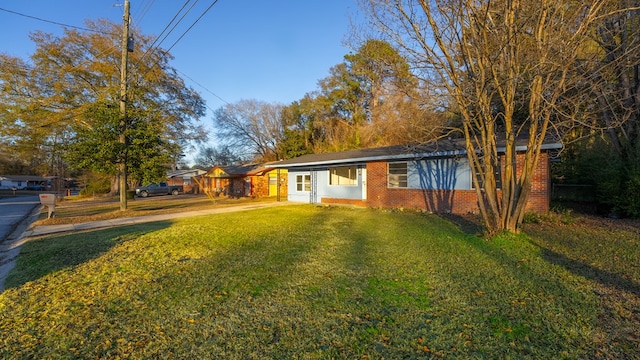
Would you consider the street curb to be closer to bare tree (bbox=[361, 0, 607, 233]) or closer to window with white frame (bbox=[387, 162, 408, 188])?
bare tree (bbox=[361, 0, 607, 233])

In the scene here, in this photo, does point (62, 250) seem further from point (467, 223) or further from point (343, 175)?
point (343, 175)

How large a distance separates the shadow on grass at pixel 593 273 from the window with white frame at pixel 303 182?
598 inches

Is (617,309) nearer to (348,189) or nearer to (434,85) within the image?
(434,85)

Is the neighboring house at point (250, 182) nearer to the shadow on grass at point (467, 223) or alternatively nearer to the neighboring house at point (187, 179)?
the neighboring house at point (187, 179)

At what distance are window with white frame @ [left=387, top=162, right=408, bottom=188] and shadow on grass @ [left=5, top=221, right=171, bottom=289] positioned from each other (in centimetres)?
985

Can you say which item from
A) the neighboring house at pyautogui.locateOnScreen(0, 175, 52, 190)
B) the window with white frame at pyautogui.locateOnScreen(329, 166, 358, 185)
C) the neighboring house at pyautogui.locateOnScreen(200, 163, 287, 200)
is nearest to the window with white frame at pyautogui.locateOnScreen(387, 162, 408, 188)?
the window with white frame at pyautogui.locateOnScreen(329, 166, 358, 185)

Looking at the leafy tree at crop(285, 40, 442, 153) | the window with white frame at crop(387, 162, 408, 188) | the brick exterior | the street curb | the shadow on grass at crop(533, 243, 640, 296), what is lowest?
the street curb

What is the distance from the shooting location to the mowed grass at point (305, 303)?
309 cm

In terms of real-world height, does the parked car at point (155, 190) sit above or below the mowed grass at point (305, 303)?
above

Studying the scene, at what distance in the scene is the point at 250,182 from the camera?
29.7 m

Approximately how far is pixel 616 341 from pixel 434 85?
21.0 ft

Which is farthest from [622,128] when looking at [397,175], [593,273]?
[397,175]

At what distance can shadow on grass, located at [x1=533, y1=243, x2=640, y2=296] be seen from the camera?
4.53 meters

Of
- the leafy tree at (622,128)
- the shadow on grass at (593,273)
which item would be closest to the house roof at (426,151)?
the leafy tree at (622,128)
